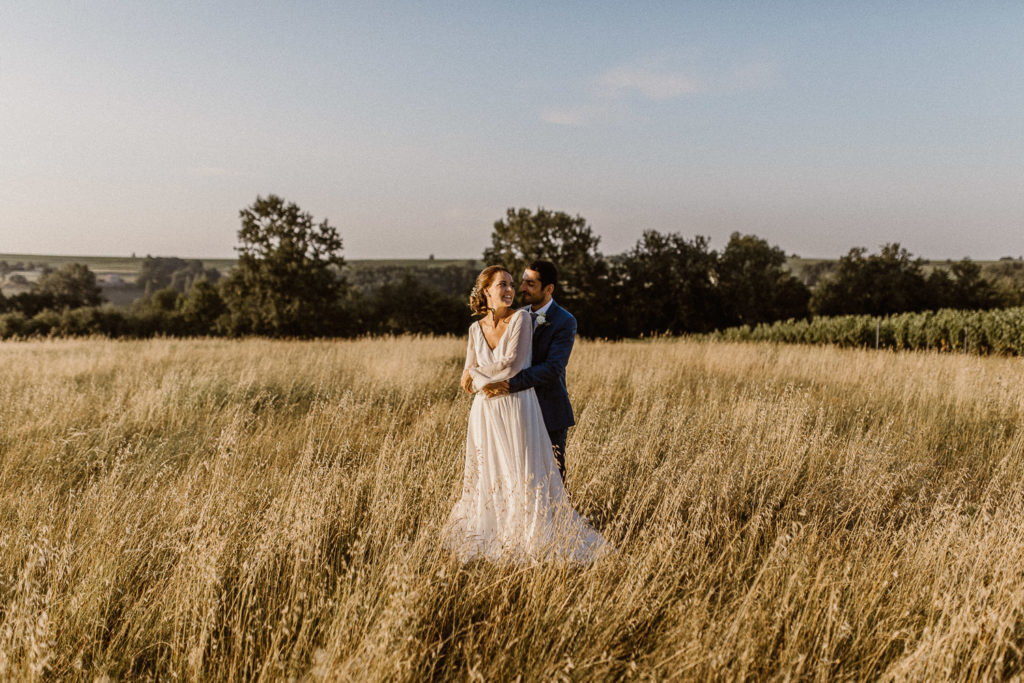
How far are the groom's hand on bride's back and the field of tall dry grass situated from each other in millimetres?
957

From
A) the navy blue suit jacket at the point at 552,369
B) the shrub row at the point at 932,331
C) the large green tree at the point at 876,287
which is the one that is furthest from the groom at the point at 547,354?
the large green tree at the point at 876,287

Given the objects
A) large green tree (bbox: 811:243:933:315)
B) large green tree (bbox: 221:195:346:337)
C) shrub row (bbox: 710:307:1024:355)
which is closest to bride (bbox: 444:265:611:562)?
shrub row (bbox: 710:307:1024:355)

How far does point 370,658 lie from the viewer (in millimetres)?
2182

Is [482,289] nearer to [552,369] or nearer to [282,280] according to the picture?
[552,369]

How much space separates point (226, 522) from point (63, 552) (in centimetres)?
79

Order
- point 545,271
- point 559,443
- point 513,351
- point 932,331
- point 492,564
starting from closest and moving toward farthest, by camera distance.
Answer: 1. point 492,564
2. point 513,351
3. point 545,271
4. point 559,443
5. point 932,331

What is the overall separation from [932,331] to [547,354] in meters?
21.2

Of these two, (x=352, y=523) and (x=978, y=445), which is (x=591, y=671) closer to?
(x=352, y=523)

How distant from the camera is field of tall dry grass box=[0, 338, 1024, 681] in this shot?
2.46 m

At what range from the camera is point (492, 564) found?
3217mm

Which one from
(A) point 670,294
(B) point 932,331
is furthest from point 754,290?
(B) point 932,331

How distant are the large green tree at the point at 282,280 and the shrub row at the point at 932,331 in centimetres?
2933

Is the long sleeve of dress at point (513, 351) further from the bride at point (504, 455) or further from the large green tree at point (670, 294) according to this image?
the large green tree at point (670, 294)

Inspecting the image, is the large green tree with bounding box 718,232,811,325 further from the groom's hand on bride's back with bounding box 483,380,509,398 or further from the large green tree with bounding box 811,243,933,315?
the groom's hand on bride's back with bounding box 483,380,509,398
